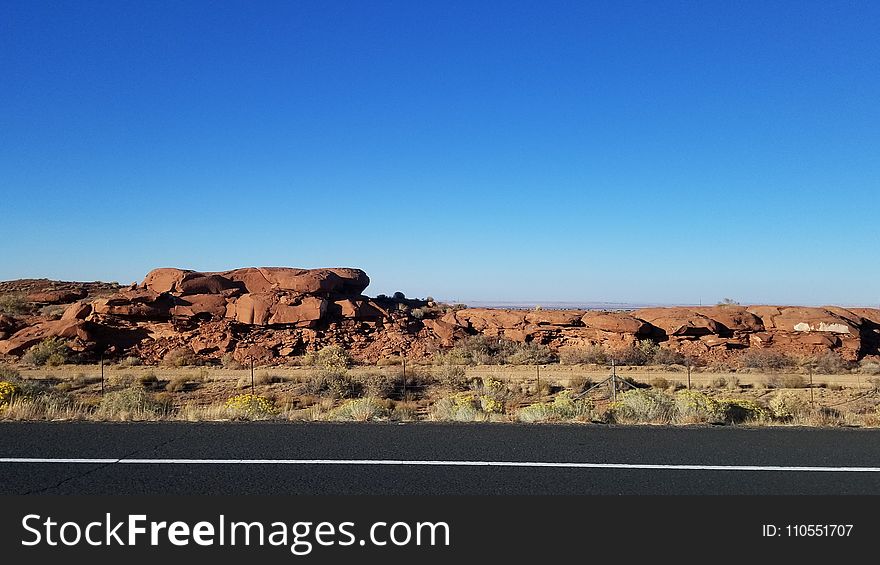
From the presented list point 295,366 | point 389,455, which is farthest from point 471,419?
point 295,366

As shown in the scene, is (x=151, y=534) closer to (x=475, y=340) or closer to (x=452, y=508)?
(x=452, y=508)

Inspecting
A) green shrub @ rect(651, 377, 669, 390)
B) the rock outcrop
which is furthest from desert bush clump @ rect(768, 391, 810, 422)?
the rock outcrop

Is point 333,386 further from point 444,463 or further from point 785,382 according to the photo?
point 785,382

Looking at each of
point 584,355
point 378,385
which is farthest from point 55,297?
point 584,355

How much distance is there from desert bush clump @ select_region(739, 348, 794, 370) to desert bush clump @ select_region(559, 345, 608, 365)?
6.48m

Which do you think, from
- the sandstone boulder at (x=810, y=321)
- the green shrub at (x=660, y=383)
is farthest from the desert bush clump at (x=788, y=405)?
the sandstone boulder at (x=810, y=321)

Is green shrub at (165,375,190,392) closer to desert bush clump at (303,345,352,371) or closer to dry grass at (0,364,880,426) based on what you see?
dry grass at (0,364,880,426)

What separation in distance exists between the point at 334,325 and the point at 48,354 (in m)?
13.7

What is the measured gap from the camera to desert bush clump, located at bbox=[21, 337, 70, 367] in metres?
28.9

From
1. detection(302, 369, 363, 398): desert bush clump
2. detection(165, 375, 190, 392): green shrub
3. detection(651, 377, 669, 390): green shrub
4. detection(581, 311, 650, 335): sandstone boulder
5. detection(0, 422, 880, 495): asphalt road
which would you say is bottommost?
detection(165, 375, 190, 392): green shrub

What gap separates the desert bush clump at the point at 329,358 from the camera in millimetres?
29752

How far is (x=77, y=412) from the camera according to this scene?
968 centimetres

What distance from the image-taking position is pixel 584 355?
31719 mm

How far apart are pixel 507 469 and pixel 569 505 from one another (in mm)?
1206
